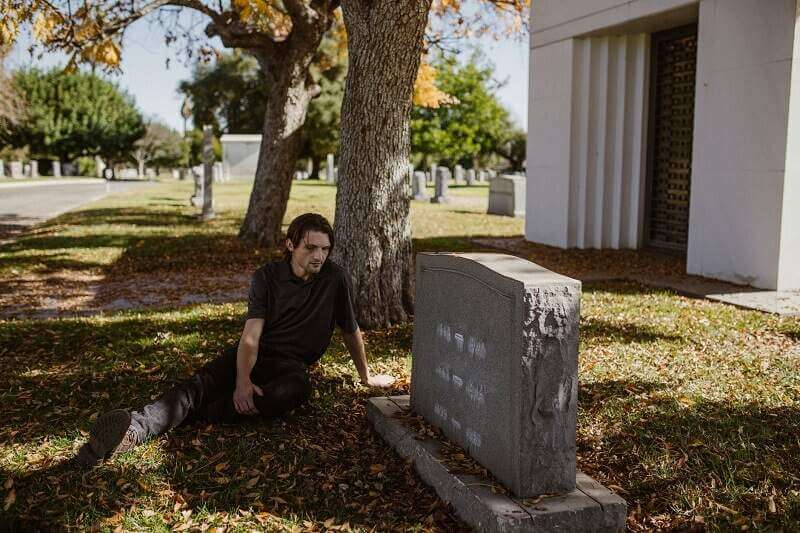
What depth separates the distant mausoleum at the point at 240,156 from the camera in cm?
4356

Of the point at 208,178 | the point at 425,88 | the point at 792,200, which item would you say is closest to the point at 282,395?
the point at 792,200

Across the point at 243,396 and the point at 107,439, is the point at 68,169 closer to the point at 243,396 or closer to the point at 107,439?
the point at 243,396

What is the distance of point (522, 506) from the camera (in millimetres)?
3350

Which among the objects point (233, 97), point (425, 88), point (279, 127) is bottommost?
point (279, 127)

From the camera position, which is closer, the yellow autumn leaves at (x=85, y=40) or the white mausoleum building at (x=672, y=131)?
the white mausoleum building at (x=672, y=131)

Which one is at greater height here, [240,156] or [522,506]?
[240,156]

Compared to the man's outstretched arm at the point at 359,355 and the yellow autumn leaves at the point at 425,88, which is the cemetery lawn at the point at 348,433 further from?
the yellow autumn leaves at the point at 425,88

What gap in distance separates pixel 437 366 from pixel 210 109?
56.2 m

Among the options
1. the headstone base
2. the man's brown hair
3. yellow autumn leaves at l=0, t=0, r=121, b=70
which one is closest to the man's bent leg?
the man's brown hair

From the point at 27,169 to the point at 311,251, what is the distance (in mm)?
65902

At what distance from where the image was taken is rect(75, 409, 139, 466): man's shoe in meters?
4.13

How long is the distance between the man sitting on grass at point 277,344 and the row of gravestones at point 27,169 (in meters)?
59.1

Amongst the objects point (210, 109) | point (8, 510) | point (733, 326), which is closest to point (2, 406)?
point (8, 510)

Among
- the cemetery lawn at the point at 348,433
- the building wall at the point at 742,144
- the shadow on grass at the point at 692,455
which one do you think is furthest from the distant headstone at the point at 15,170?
the shadow on grass at the point at 692,455
